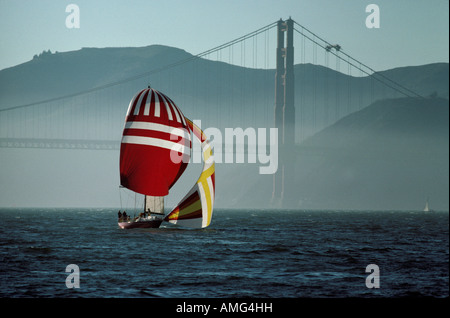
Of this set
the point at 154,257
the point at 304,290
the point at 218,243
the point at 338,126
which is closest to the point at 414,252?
the point at 218,243

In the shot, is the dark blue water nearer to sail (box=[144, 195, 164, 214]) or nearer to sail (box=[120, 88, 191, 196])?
sail (box=[120, 88, 191, 196])

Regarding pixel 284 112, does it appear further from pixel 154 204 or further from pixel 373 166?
pixel 154 204

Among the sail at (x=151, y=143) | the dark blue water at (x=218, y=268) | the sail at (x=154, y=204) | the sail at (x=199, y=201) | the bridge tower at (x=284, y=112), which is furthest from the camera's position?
the bridge tower at (x=284, y=112)

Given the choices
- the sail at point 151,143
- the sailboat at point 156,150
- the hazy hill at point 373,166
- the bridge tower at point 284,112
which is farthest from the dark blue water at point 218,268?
the bridge tower at point 284,112

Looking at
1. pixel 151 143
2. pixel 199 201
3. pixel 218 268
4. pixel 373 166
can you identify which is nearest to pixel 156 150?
pixel 151 143

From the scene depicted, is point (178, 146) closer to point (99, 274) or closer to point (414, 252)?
point (414, 252)

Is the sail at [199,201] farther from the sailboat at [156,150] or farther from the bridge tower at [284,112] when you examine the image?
the bridge tower at [284,112]
